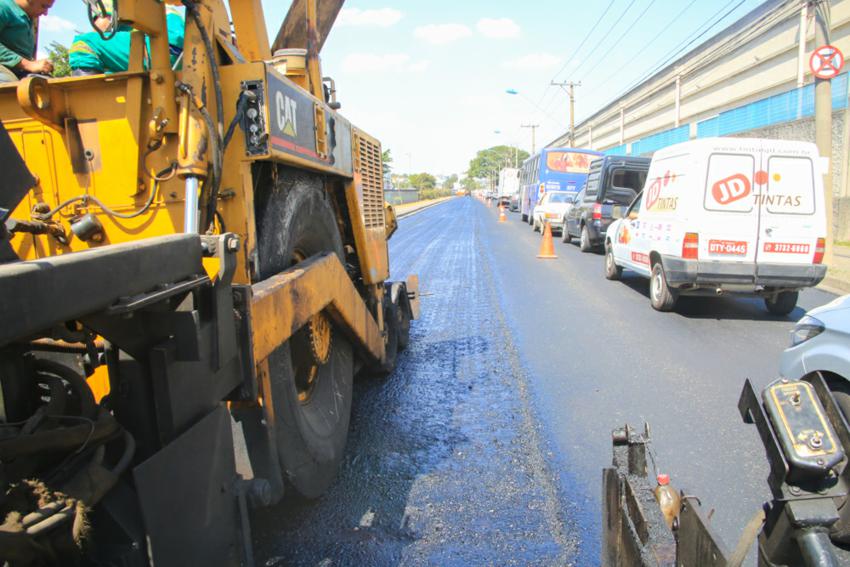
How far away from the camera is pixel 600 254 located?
1577 centimetres

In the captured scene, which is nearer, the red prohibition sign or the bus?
the red prohibition sign

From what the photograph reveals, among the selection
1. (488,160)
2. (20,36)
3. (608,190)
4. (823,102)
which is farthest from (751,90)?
(488,160)

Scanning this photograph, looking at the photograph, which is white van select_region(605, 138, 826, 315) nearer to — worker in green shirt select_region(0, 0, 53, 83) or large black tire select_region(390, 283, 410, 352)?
large black tire select_region(390, 283, 410, 352)

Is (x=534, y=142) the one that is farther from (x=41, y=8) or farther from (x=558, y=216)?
(x=41, y=8)

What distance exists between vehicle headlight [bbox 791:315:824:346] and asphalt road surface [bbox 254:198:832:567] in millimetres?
849

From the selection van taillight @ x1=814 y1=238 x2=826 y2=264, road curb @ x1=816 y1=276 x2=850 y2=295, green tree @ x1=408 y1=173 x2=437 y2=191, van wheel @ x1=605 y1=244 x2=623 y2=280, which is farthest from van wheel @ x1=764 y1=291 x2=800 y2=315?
green tree @ x1=408 y1=173 x2=437 y2=191

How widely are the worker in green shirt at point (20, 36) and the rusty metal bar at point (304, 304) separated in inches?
60.1

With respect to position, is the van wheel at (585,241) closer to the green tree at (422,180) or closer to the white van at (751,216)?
the white van at (751,216)

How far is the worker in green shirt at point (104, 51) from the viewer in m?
2.62

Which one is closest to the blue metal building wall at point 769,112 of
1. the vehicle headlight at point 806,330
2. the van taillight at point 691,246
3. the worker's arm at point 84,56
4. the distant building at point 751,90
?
the distant building at point 751,90

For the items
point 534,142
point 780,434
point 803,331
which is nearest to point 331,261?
point 780,434

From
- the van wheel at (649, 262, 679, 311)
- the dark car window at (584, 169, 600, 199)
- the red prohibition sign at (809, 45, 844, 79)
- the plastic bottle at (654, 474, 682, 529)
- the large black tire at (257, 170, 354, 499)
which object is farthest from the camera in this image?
the dark car window at (584, 169, 600, 199)

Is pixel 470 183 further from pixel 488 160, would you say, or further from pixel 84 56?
pixel 84 56

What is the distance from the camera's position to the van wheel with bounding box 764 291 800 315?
8.00 metres
